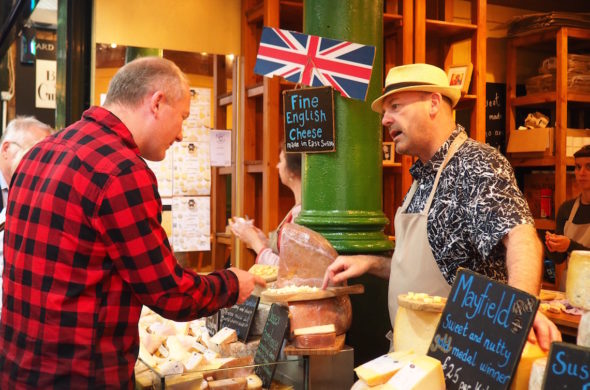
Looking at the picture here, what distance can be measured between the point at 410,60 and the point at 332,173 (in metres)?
2.88

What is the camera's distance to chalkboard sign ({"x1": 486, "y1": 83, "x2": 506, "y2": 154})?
6449mm

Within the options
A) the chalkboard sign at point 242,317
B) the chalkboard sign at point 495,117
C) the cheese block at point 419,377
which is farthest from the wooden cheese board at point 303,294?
the chalkboard sign at point 495,117

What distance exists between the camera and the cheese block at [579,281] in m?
1.46

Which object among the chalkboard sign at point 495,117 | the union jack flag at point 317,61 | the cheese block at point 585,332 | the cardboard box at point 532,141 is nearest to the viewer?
the cheese block at point 585,332

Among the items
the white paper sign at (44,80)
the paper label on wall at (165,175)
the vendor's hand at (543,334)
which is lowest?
the vendor's hand at (543,334)

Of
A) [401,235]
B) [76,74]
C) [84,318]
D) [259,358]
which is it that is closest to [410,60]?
[76,74]

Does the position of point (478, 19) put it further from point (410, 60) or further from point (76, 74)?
point (76, 74)

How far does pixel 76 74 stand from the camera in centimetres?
496

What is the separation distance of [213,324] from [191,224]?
8.26ft

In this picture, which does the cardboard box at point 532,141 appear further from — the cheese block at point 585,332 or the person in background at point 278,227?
the cheese block at point 585,332

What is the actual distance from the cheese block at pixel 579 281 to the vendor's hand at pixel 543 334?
8cm

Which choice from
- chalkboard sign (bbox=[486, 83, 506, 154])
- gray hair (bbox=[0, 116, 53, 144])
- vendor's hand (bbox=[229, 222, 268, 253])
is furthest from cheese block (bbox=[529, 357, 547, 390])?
chalkboard sign (bbox=[486, 83, 506, 154])

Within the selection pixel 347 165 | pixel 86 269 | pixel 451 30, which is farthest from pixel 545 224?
pixel 86 269

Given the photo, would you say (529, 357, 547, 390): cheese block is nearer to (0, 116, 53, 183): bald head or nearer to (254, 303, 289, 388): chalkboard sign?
(254, 303, 289, 388): chalkboard sign
